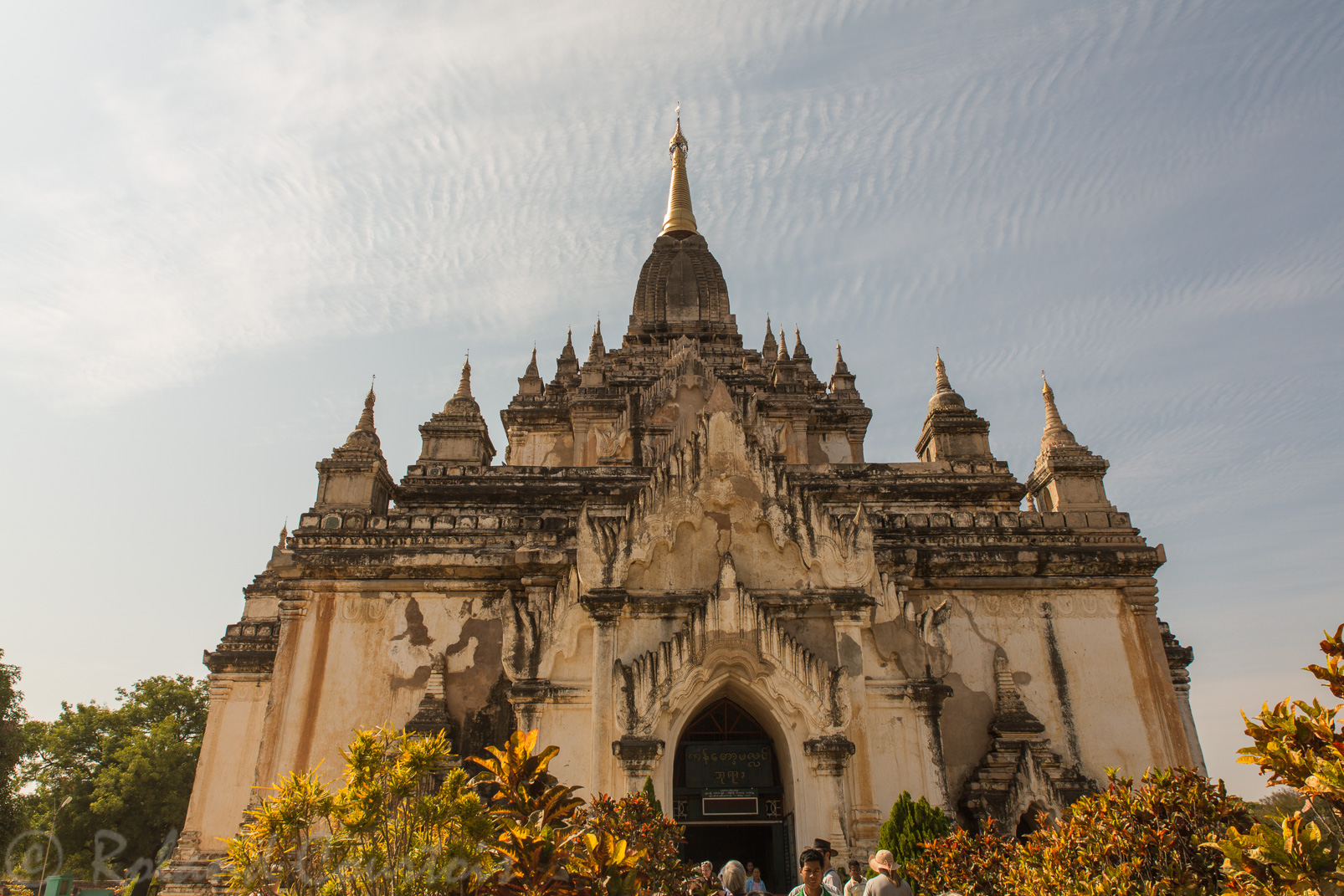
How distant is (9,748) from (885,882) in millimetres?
35135

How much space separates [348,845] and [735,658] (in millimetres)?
6796

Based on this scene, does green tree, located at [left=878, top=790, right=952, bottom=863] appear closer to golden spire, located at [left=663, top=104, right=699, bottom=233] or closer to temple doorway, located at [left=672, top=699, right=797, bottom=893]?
temple doorway, located at [left=672, top=699, right=797, bottom=893]

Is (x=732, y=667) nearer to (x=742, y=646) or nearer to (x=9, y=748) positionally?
(x=742, y=646)

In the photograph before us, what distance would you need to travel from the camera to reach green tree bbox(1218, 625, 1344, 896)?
5.73 meters

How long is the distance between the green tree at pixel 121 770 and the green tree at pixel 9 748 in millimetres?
2698

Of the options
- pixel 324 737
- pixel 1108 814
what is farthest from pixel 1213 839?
pixel 324 737

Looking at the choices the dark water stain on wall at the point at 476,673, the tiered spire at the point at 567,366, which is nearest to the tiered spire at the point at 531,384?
the tiered spire at the point at 567,366

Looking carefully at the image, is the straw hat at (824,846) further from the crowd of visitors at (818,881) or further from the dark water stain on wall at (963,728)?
the dark water stain on wall at (963,728)

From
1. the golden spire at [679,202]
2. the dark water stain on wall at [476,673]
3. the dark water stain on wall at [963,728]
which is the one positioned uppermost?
the golden spire at [679,202]

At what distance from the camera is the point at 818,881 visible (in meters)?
9.58

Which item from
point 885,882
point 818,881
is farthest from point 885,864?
point 818,881

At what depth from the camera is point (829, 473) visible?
75.3 ft

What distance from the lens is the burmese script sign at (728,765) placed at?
47.5ft

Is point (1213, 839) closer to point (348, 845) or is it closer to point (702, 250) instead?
point (348, 845)
